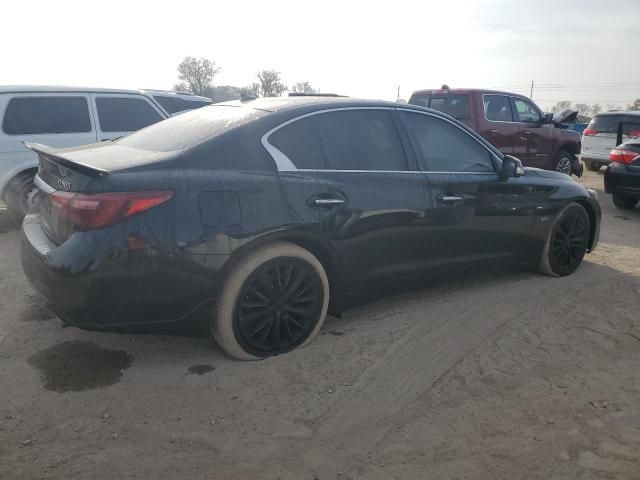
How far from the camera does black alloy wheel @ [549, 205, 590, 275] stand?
16.8 feet

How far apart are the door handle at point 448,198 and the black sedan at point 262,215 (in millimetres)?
16

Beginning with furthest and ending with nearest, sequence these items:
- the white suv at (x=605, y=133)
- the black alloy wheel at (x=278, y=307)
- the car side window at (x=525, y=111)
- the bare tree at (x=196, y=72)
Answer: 1. the bare tree at (x=196, y=72)
2. the white suv at (x=605, y=133)
3. the car side window at (x=525, y=111)
4. the black alloy wheel at (x=278, y=307)

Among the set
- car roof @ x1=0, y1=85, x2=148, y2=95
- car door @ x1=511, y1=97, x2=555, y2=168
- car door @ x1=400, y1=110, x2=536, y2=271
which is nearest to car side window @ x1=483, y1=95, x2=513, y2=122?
car door @ x1=511, y1=97, x2=555, y2=168

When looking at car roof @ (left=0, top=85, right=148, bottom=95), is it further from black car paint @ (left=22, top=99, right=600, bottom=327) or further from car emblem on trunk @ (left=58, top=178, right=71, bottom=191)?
car emblem on trunk @ (left=58, top=178, right=71, bottom=191)

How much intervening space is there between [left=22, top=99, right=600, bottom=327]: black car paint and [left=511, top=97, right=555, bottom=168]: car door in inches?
253

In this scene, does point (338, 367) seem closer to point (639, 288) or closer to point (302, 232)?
point (302, 232)

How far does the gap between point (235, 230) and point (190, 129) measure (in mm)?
897

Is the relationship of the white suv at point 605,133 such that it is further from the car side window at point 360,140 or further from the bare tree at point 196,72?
the bare tree at point 196,72

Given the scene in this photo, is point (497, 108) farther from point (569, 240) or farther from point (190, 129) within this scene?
point (190, 129)

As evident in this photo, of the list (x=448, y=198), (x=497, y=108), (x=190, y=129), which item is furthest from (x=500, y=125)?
(x=190, y=129)

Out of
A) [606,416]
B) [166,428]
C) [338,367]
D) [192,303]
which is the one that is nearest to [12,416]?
[166,428]

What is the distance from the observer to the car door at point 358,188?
11.3ft

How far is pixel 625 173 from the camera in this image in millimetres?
8688

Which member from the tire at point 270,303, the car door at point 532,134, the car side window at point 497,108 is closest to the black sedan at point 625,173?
the car door at point 532,134
